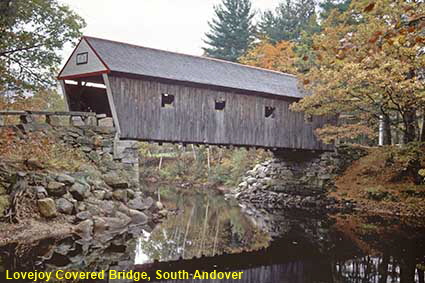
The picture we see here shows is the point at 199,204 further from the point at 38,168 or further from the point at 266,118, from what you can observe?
the point at 38,168

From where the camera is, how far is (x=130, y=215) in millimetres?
10000

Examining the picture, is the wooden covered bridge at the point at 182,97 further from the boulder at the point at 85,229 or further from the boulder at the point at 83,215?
the boulder at the point at 85,229

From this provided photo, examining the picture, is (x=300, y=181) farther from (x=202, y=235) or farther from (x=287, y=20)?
(x=287, y=20)

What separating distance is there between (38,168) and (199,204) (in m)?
7.93

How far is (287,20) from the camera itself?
29328 mm

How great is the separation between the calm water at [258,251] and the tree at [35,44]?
6062mm

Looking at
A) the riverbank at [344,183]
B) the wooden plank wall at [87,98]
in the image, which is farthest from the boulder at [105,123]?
the riverbank at [344,183]

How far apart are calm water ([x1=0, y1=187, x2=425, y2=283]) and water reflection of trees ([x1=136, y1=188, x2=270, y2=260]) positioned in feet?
0.06

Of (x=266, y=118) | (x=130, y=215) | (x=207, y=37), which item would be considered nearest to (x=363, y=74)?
(x=266, y=118)

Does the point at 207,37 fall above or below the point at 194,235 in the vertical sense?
above

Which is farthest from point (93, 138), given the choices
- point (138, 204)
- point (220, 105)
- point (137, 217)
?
point (220, 105)

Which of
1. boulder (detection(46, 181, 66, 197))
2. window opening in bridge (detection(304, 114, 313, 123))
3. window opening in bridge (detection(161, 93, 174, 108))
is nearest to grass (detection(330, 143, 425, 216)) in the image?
window opening in bridge (detection(304, 114, 313, 123))

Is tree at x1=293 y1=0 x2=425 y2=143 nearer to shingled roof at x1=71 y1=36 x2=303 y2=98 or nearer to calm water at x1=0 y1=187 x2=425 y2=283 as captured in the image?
shingled roof at x1=71 y1=36 x2=303 y2=98

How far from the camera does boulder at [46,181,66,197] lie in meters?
8.68
